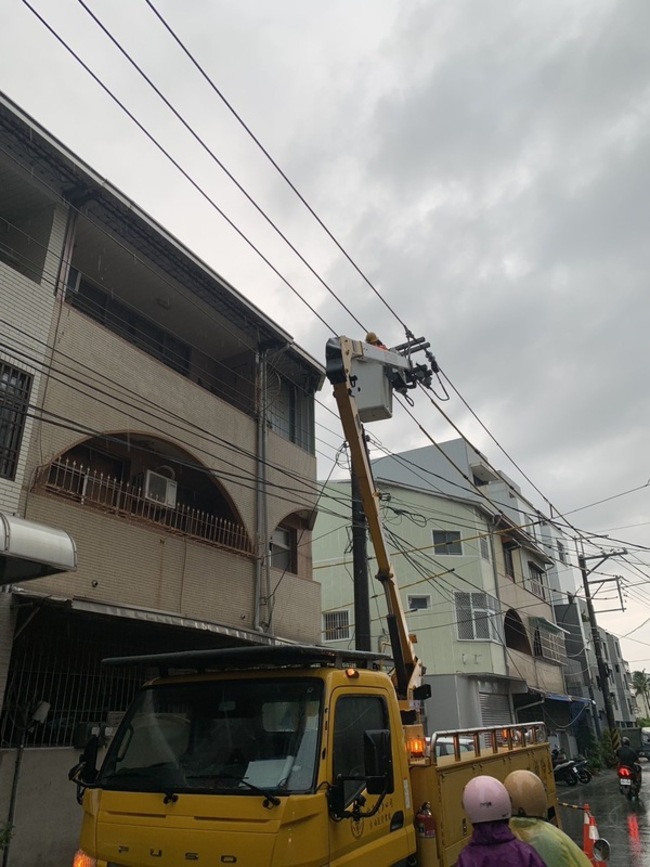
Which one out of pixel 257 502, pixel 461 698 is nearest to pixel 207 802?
pixel 257 502

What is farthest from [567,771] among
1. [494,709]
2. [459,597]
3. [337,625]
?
[337,625]

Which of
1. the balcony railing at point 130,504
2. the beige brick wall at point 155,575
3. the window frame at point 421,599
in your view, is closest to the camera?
the beige brick wall at point 155,575

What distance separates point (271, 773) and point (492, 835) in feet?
4.77

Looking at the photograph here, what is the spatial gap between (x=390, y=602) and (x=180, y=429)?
584 centimetres

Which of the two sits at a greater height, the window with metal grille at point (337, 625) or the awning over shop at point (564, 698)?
the window with metal grille at point (337, 625)

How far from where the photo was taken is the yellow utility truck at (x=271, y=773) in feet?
11.6

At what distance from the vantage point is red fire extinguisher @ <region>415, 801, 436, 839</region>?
183 inches

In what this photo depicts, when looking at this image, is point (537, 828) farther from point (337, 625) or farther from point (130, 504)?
point (337, 625)

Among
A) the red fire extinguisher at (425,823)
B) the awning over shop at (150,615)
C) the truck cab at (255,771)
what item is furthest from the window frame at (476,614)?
the truck cab at (255,771)

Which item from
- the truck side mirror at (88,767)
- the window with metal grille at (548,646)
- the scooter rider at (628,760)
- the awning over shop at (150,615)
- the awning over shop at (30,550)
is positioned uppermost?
the window with metal grille at (548,646)

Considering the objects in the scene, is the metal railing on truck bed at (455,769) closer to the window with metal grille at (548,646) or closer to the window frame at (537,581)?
the window with metal grille at (548,646)

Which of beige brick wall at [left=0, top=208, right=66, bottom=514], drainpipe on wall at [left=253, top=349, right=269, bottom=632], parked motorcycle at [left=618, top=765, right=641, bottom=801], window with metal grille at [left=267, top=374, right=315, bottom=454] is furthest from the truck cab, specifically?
parked motorcycle at [left=618, top=765, right=641, bottom=801]

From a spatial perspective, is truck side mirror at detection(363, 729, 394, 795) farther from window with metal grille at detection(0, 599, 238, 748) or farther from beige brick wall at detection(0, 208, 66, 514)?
beige brick wall at detection(0, 208, 66, 514)

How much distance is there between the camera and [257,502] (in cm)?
1300
